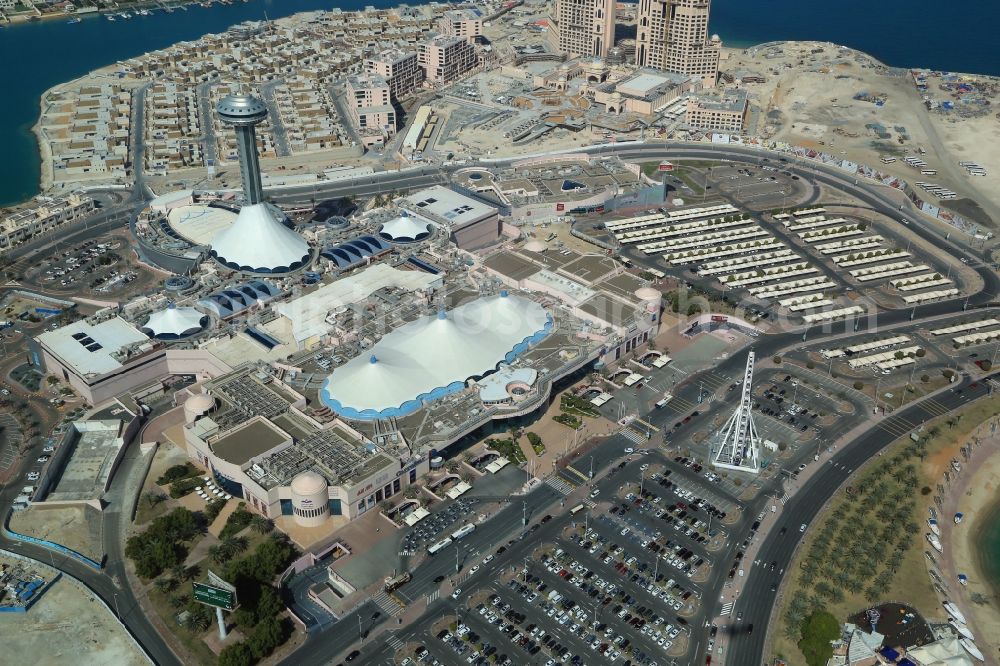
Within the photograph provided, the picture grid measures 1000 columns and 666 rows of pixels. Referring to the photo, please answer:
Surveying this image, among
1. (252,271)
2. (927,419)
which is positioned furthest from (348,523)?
(927,419)

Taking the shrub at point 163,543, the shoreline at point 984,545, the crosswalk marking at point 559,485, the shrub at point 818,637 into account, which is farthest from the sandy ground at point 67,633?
the shoreline at point 984,545

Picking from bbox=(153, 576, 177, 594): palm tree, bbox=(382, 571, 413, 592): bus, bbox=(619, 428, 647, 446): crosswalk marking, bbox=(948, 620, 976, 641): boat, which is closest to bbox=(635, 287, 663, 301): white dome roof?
bbox=(619, 428, 647, 446): crosswalk marking

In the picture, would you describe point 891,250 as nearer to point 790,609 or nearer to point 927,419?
point 927,419

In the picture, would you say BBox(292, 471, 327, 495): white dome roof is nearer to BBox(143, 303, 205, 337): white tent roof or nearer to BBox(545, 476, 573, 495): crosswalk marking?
BBox(545, 476, 573, 495): crosswalk marking

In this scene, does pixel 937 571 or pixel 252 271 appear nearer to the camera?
pixel 937 571

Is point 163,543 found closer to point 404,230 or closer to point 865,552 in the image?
point 404,230

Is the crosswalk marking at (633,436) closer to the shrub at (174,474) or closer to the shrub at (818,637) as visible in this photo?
the shrub at (818,637)
